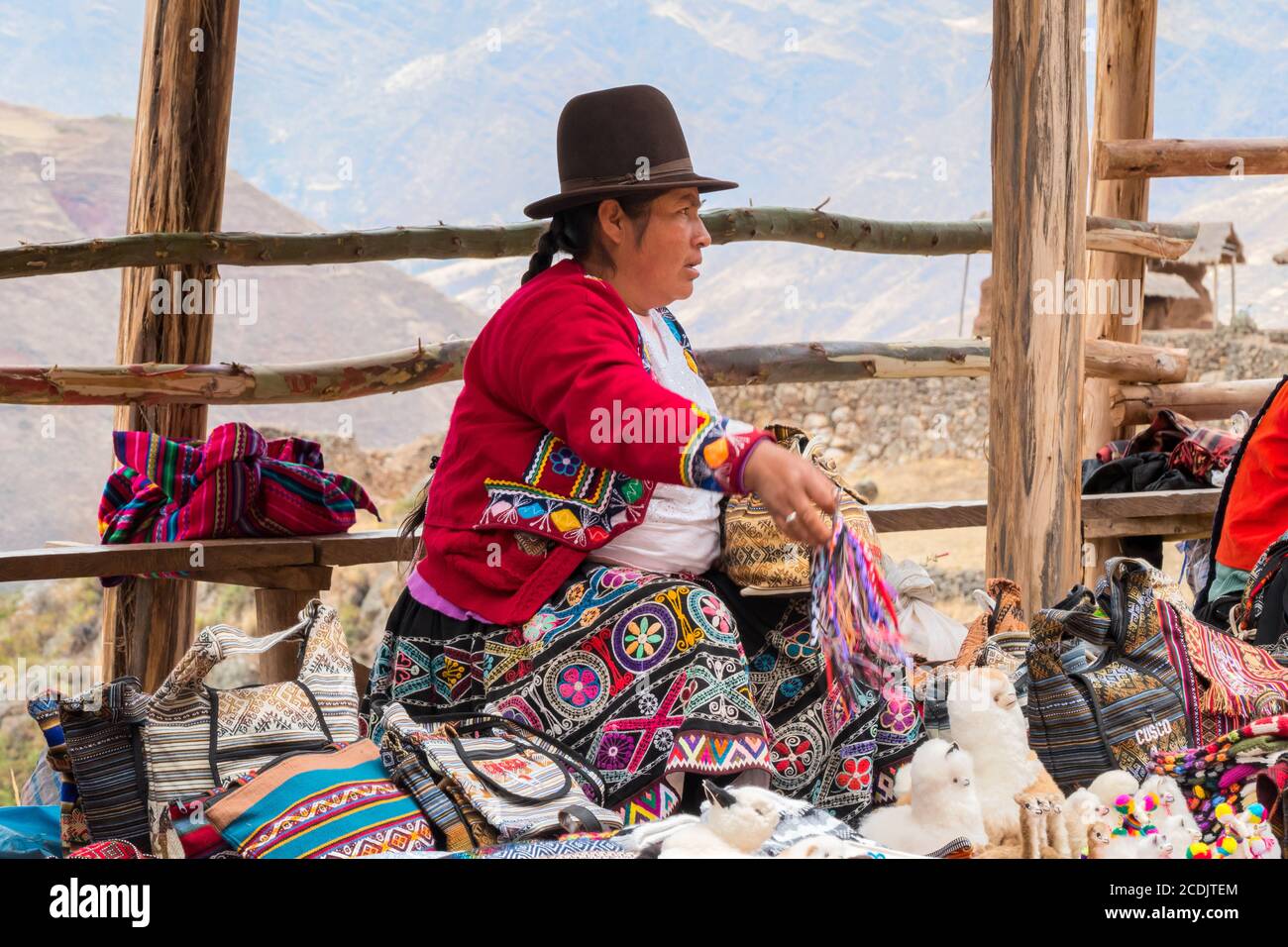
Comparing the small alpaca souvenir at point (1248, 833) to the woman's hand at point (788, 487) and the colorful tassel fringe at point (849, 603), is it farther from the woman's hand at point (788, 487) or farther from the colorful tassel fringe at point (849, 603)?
the woman's hand at point (788, 487)

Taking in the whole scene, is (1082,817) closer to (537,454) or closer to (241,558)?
(537,454)

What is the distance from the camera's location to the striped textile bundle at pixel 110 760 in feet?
7.32

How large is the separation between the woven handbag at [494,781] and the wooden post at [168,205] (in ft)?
8.83

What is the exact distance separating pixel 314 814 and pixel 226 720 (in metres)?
0.30

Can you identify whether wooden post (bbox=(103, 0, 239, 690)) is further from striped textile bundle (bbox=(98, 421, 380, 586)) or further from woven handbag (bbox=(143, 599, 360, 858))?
woven handbag (bbox=(143, 599, 360, 858))

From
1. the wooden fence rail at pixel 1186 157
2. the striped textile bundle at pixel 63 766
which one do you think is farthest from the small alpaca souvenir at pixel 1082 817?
the wooden fence rail at pixel 1186 157

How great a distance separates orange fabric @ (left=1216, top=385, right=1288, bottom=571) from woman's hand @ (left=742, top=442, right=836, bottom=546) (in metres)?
2.19

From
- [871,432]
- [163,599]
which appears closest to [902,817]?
[163,599]

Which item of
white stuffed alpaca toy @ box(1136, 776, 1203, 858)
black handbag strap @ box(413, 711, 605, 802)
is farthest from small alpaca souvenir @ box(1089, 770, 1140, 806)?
black handbag strap @ box(413, 711, 605, 802)

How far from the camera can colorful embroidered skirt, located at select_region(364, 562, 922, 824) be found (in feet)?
7.59

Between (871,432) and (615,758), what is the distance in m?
24.0

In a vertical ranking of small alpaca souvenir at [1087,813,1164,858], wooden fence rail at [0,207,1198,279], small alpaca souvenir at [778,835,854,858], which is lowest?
small alpaca souvenir at [1087,813,1164,858]
